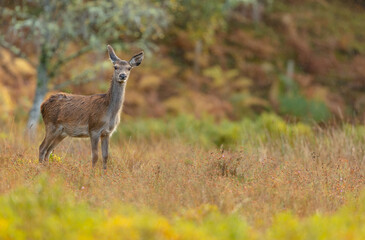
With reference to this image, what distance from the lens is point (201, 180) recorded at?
6.96 m

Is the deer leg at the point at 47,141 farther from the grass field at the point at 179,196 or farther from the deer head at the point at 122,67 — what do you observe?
the deer head at the point at 122,67

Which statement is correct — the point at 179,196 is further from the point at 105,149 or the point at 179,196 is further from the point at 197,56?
the point at 197,56

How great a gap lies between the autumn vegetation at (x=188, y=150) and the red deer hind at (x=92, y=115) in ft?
1.00

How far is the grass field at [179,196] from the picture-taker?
4.78m

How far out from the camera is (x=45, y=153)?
29.3 ft

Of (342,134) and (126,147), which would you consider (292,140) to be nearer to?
(342,134)

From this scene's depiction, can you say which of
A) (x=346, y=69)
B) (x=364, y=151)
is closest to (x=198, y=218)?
(x=364, y=151)

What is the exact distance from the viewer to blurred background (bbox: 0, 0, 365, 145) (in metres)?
15.2

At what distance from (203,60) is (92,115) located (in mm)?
18673

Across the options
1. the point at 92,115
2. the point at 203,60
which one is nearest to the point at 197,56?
the point at 203,60

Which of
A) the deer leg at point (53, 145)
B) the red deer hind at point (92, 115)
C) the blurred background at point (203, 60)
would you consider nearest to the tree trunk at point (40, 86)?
the blurred background at point (203, 60)

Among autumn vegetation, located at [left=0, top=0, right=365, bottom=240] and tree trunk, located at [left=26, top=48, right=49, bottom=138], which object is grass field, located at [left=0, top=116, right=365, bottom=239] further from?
tree trunk, located at [left=26, top=48, right=49, bottom=138]

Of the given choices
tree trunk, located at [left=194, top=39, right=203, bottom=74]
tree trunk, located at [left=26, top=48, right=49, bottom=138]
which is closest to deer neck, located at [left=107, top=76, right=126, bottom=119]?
tree trunk, located at [left=26, top=48, right=49, bottom=138]

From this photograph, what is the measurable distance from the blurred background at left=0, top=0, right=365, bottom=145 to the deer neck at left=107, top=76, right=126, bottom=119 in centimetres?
516
